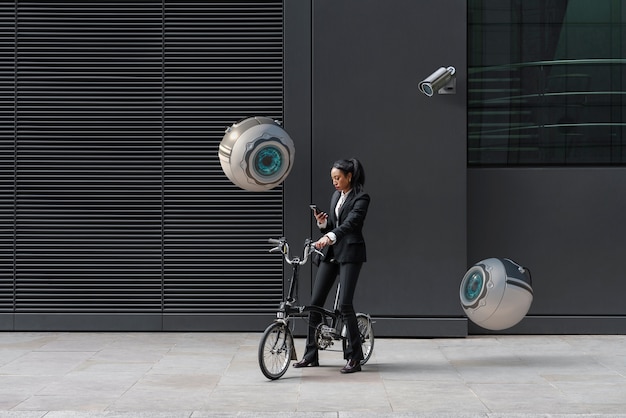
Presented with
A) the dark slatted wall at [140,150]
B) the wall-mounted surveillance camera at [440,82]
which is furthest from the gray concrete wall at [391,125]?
the dark slatted wall at [140,150]

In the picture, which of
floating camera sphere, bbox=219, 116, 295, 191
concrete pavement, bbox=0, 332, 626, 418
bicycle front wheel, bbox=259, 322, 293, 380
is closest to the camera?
concrete pavement, bbox=0, 332, 626, 418

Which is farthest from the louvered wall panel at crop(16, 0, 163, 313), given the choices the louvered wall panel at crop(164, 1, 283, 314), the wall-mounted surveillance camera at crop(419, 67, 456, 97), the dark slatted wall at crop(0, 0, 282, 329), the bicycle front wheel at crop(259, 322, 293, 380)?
the bicycle front wheel at crop(259, 322, 293, 380)

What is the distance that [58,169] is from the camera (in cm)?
1248

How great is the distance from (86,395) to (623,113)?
7511 millimetres

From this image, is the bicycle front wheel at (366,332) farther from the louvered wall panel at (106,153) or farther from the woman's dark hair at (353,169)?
the louvered wall panel at (106,153)

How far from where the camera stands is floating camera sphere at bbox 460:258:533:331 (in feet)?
33.6

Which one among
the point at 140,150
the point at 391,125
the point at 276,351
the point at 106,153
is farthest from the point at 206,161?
the point at 276,351

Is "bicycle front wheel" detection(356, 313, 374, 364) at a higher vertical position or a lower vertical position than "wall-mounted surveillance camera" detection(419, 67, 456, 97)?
lower

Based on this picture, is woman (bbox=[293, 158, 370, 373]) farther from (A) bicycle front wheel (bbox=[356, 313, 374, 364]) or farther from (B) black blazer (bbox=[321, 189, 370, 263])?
(A) bicycle front wheel (bbox=[356, 313, 374, 364])

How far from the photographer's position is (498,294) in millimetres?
10227

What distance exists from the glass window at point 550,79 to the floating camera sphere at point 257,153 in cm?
270

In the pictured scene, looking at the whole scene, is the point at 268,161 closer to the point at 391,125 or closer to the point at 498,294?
the point at 391,125

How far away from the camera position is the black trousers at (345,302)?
9750 millimetres

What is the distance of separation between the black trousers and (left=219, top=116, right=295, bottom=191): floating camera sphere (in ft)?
5.13
